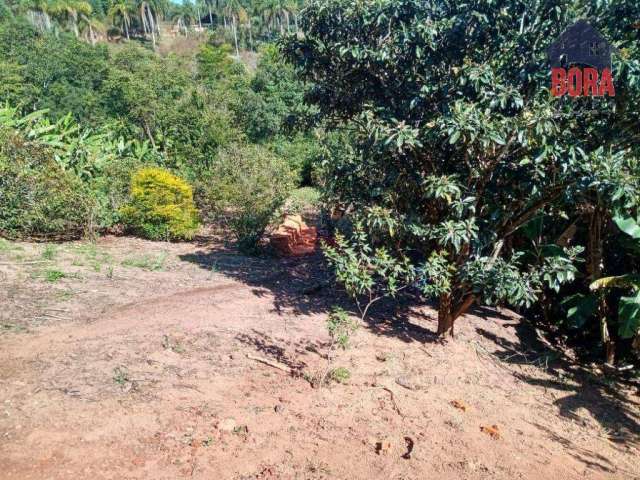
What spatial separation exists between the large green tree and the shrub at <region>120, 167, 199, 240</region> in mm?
4830

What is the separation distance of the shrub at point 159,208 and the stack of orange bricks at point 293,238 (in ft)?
5.65

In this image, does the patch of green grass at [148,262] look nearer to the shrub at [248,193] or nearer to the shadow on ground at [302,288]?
the shadow on ground at [302,288]

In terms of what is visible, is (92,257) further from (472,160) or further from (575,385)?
(575,385)

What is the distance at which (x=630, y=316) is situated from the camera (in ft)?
16.0

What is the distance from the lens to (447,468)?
3.40 metres

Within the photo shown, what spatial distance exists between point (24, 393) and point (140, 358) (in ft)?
3.01

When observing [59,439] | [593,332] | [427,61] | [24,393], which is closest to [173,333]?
[24,393]

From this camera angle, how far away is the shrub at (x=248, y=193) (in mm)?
8938

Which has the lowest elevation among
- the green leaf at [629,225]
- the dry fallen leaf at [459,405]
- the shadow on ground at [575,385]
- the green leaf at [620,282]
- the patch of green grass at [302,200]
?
the shadow on ground at [575,385]

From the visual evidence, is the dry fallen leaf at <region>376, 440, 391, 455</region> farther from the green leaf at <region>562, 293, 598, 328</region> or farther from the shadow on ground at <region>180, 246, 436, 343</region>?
the green leaf at <region>562, 293, 598, 328</region>

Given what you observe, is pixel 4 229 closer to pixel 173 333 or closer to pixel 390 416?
pixel 173 333

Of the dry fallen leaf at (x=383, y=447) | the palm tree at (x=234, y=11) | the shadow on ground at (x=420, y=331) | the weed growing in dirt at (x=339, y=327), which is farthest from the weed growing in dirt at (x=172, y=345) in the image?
the palm tree at (x=234, y=11)

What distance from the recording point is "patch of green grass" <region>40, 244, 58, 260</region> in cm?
729

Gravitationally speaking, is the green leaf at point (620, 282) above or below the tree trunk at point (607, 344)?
above
